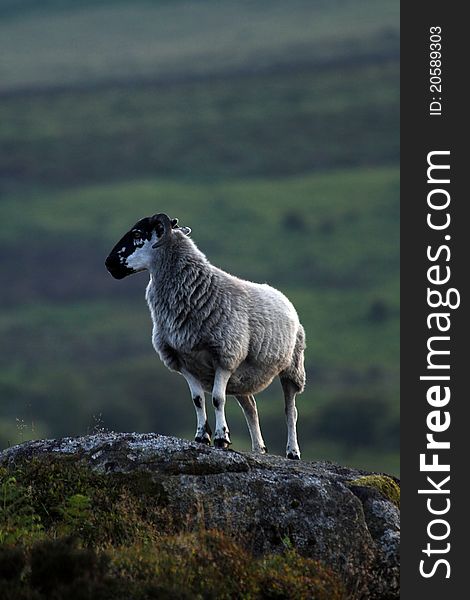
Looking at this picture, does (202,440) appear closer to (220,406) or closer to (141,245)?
(220,406)

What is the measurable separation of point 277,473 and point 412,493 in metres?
1.75

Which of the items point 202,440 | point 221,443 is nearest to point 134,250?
point 202,440

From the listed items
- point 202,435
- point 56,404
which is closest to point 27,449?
point 202,435

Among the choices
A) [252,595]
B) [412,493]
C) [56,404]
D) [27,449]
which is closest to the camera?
[252,595]

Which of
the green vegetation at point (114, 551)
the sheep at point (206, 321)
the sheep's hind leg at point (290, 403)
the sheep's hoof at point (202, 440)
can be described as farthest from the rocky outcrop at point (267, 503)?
the sheep's hind leg at point (290, 403)

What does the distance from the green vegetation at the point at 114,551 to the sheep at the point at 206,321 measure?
308cm

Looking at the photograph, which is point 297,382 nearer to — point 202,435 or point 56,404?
point 202,435

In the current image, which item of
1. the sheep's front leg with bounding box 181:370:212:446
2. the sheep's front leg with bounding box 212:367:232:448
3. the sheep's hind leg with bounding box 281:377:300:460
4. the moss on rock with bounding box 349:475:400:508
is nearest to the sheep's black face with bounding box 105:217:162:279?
the sheep's front leg with bounding box 181:370:212:446

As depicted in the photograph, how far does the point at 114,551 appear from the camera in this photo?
51.2ft

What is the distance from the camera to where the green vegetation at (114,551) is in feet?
46.8

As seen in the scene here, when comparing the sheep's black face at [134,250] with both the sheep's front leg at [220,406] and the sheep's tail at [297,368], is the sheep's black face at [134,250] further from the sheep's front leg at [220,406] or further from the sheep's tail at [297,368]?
the sheep's tail at [297,368]

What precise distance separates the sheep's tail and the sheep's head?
8.39ft

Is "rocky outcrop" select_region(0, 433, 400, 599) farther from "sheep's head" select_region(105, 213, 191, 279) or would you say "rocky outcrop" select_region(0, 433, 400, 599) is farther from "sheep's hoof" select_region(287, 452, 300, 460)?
"sheep's head" select_region(105, 213, 191, 279)

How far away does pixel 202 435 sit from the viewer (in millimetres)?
20875
